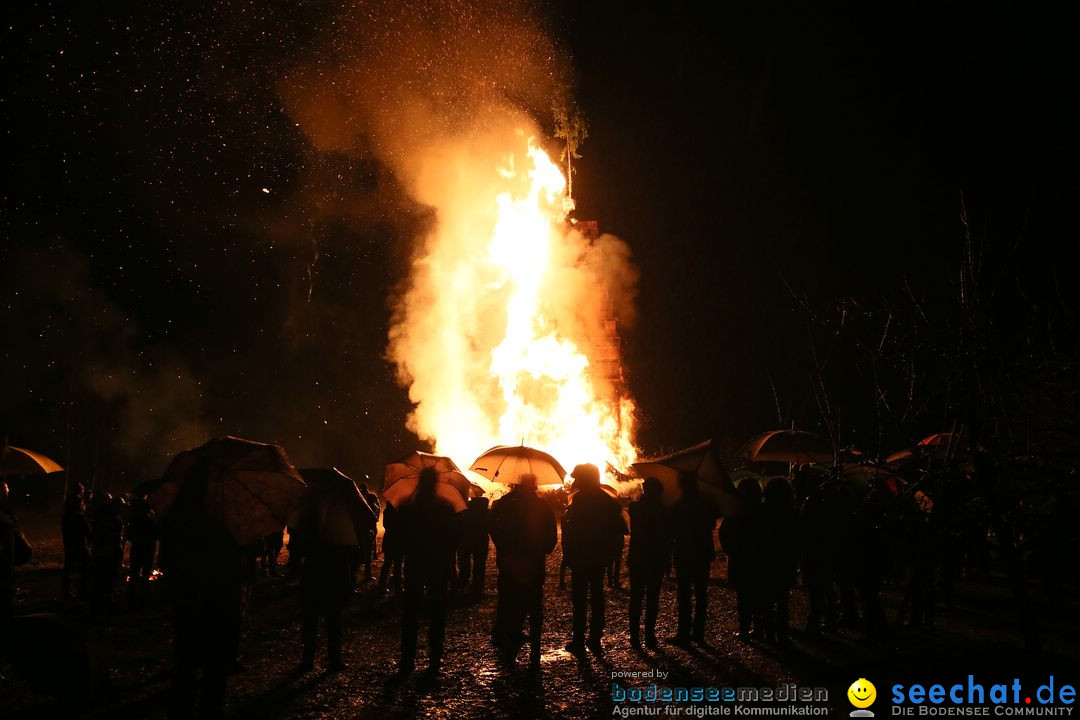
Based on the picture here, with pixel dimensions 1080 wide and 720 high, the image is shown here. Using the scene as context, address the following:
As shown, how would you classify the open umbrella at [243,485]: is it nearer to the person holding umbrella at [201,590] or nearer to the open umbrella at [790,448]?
the person holding umbrella at [201,590]

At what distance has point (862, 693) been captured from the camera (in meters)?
5.55

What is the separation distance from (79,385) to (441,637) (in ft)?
87.2

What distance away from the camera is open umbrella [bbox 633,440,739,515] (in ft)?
25.0

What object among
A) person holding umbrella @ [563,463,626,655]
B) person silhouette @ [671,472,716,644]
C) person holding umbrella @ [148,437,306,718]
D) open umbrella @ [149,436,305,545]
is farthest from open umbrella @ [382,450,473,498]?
person holding umbrella @ [148,437,306,718]

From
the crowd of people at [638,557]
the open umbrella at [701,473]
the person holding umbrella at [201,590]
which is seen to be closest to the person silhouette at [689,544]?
the crowd of people at [638,557]

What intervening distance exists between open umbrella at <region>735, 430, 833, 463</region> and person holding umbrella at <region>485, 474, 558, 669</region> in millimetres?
4816

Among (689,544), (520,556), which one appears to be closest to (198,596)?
(520,556)

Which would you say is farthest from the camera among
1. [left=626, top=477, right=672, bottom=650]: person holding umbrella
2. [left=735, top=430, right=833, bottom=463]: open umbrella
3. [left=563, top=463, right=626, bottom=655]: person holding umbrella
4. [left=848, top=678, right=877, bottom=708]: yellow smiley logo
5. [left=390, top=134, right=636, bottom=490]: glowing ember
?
[left=390, top=134, right=636, bottom=490]: glowing ember

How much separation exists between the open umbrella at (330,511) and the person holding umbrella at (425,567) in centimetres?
51

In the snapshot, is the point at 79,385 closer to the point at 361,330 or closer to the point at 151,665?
the point at 361,330

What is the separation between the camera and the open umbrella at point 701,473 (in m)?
7.63

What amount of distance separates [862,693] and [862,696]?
40 mm

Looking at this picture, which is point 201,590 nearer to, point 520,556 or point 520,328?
point 520,556

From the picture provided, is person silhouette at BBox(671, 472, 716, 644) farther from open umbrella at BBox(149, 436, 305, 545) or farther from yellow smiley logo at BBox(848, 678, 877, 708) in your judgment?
open umbrella at BBox(149, 436, 305, 545)
